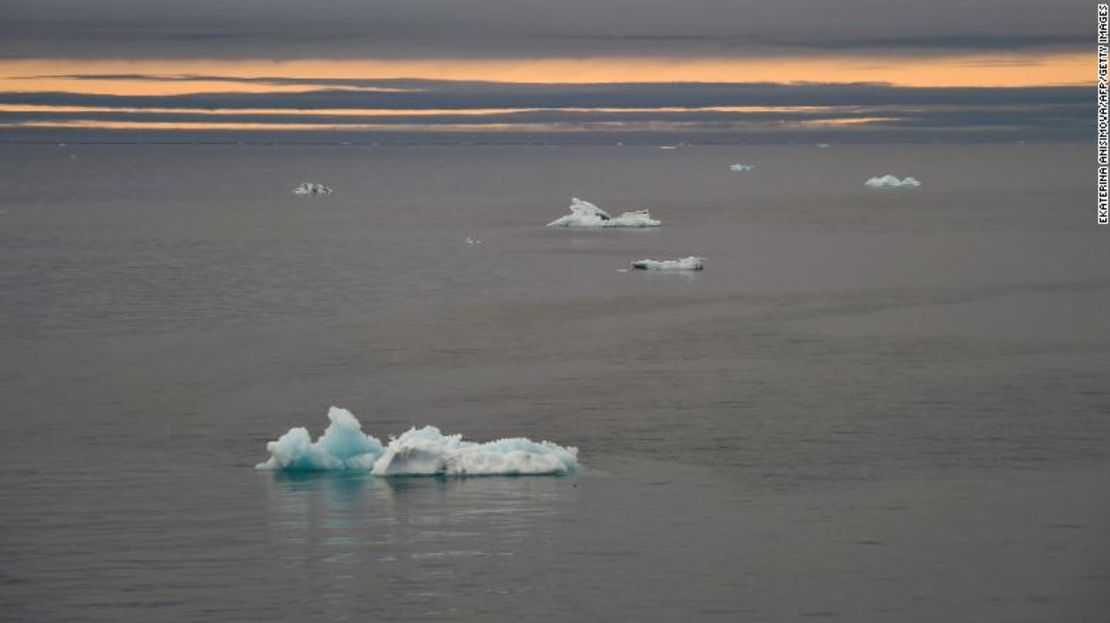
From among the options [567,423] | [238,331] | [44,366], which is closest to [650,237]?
[238,331]

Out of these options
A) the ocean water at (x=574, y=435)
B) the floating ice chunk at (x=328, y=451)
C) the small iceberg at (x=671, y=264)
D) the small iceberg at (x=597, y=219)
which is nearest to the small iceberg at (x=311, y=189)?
the small iceberg at (x=597, y=219)

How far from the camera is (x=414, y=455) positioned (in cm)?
3052

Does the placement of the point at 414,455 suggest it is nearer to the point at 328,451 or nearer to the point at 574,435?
the point at 328,451

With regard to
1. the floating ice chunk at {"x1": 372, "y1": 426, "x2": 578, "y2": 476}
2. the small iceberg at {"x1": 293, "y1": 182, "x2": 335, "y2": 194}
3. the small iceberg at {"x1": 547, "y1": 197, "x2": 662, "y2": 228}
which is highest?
the small iceberg at {"x1": 293, "y1": 182, "x2": 335, "y2": 194}

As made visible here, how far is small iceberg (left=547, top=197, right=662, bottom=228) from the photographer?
97.8 meters

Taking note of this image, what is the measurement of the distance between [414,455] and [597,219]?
71.2m

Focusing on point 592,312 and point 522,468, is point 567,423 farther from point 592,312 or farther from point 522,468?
point 592,312

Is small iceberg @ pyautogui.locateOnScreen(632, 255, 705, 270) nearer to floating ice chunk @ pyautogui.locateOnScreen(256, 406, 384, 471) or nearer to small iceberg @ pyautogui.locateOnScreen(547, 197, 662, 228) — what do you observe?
small iceberg @ pyautogui.locateOnScreen(547, 197, 662, 228)

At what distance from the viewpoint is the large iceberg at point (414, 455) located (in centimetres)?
3047

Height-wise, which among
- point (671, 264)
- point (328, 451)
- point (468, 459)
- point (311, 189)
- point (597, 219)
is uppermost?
point (311, 189)

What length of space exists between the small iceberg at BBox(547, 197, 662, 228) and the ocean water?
20770mm

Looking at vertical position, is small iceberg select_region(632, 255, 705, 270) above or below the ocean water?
above

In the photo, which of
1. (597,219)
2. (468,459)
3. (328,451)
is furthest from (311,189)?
(468,459)

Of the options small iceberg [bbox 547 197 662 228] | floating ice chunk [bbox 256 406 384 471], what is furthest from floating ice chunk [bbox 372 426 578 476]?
small iceberg [bbox 547 197 662 228]
